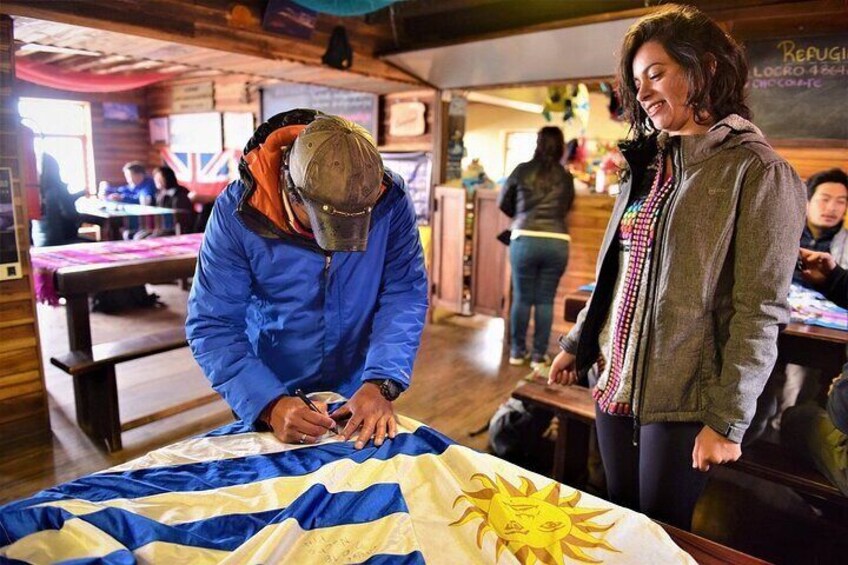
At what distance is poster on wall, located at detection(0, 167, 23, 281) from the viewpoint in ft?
9.01

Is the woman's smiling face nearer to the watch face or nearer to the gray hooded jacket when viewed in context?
the gray hooded jacket

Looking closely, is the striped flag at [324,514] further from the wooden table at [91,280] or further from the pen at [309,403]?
the wooden table at [91,280]

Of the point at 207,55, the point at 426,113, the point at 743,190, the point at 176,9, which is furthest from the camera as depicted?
the point at 426,113

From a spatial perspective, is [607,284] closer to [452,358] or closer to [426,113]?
[452,358]

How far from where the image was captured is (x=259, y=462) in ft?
3.91

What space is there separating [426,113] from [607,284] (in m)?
4.08

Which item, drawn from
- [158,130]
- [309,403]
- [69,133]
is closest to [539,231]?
[309,403]

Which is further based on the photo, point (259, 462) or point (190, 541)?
point (259, 462)

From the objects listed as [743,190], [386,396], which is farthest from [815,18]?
[386,396]

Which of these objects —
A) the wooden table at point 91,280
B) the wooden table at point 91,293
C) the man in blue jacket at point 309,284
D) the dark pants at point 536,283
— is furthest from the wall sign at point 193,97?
the man in blue jacket at point 309,284

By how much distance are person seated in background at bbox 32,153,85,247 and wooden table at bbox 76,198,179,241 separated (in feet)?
2.10

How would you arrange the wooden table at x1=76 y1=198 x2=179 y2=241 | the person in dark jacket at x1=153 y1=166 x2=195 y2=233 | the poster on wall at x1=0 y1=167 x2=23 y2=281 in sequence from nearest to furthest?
the poster on wall at x1=0 y1=167 x2=23 y2=281 → the wooden table at x1=76 y1=198 x2=179 y2=241 → the person in dark jacket at x1=153 y1=166 x2=195 y2=233

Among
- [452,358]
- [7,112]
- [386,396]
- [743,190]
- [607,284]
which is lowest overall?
[452,358]

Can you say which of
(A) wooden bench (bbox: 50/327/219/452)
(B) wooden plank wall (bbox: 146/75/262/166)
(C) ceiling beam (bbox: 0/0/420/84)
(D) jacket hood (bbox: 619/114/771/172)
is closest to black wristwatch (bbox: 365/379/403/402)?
(D) jacket hood (bbox: 619/114/771/172)
